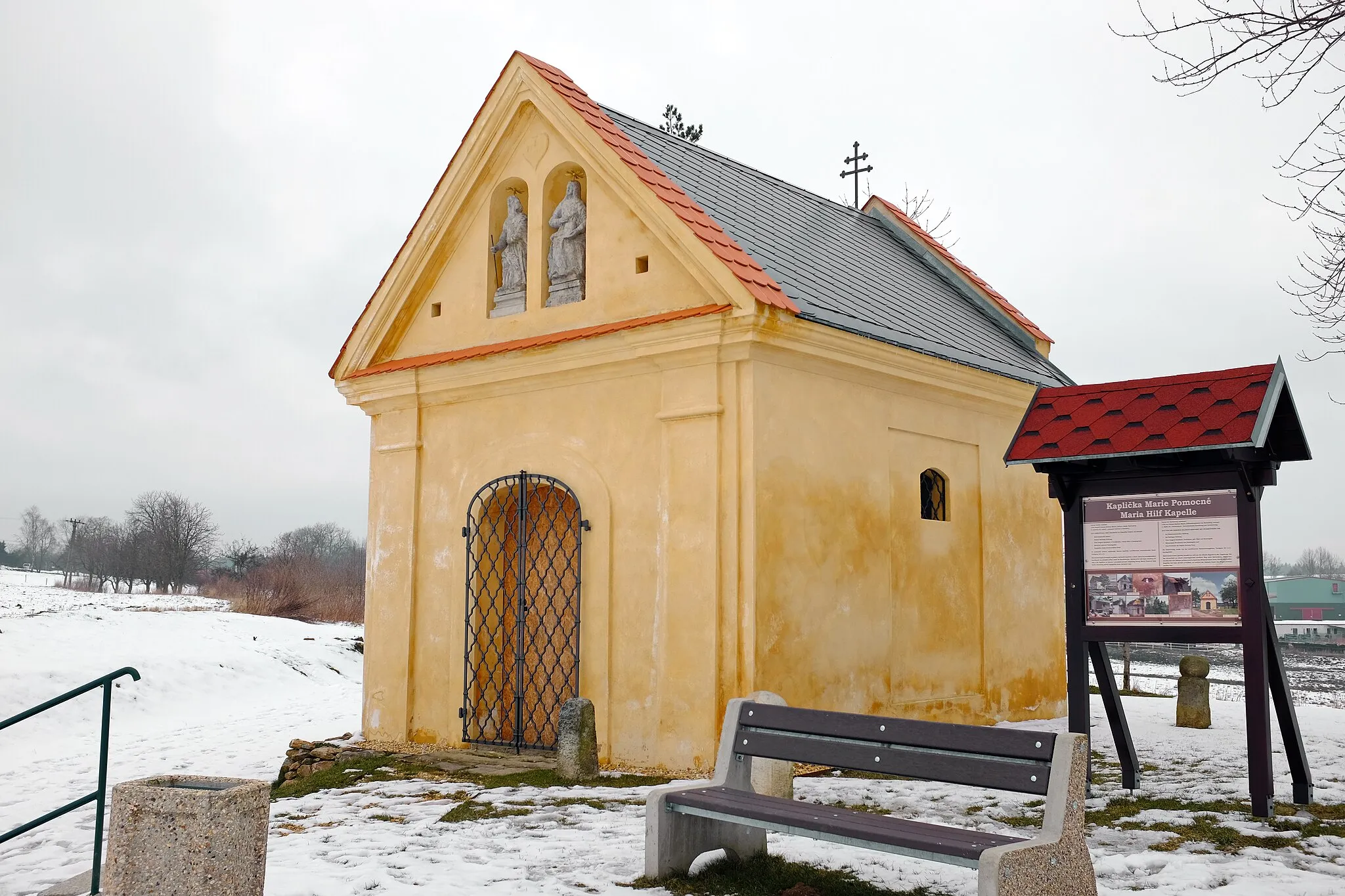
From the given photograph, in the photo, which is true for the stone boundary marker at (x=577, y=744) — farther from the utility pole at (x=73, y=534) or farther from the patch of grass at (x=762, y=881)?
the utility pole at (x=73, y=534)

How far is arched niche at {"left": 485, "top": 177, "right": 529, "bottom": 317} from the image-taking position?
Answer: 12.3 metres

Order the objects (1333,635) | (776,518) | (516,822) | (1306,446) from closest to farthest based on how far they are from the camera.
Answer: (516,822)
(1306,446)
(776,518)
(1333,635)

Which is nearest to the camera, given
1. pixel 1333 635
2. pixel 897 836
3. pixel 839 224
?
pixel 897 836

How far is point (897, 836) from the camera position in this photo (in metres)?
5.15

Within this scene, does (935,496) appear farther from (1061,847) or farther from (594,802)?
(1061,847)

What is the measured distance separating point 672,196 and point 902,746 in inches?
252

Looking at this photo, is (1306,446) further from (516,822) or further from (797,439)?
(516,822)

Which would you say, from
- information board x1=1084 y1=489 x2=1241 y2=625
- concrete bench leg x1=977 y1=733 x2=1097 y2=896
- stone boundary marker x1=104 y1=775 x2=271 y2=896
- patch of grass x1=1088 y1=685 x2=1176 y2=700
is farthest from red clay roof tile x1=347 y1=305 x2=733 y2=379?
patch of grass x1=1088 y1=685 x2=1176 y2=700

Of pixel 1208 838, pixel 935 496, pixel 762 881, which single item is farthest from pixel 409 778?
pixel 1208 838

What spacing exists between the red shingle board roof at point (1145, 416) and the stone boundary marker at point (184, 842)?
5544 millimetres

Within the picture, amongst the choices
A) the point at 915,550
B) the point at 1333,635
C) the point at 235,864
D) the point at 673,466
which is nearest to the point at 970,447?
the point at 915,550

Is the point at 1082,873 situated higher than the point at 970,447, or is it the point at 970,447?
the point at 970,447

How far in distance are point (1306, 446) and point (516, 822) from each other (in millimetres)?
6188

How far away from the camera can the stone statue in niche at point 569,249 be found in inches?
462
